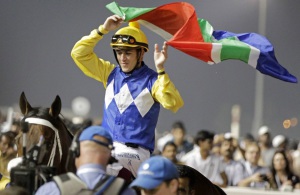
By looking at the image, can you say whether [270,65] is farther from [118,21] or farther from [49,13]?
[49,13]

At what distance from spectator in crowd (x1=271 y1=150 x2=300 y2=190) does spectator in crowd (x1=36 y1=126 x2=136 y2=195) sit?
24.7 feet

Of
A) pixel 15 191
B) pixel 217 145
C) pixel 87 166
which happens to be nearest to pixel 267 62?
pixel 87 166

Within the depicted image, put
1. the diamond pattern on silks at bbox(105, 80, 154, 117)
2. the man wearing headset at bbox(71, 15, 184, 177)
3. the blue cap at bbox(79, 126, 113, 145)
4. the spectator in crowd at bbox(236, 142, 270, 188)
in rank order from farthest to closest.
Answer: the spectator in crowd at bbox(236, 142, 270, 188) < the diamond pattern on silks at bbox(105, 80, 154, 117) < the man wearing headset at bbox(71, 15, 184, 177) < the blue cap at bbox(79, 126, 113, 145)

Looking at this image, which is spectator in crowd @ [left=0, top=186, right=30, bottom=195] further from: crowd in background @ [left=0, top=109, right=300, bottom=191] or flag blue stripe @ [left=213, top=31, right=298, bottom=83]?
crowd in background @ [left=0, top=109, right=300, bottom=191]

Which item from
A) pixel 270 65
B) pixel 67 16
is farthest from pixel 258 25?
pixel 270 65

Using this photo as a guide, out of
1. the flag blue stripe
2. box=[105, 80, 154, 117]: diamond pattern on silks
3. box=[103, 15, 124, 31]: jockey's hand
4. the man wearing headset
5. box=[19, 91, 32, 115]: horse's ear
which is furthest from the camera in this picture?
the flag blue stripe

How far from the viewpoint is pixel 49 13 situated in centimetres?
1825

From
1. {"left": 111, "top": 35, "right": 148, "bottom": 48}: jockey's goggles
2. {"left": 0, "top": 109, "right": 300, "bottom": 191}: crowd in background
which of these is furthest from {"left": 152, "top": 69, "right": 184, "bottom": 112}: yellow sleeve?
{"left": 0, "top": 109, "right": 300, "bottom": 191}: crowd in background

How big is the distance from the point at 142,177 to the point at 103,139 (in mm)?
346

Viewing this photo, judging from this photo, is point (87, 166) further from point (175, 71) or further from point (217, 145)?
point (217, 145)

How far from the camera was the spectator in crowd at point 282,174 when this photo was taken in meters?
13.3

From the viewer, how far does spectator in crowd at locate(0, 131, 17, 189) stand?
8648mm

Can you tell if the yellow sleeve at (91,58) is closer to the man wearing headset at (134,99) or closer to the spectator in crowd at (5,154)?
the man wearing headset at (134,99)

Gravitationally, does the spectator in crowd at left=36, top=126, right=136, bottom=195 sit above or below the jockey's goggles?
below
